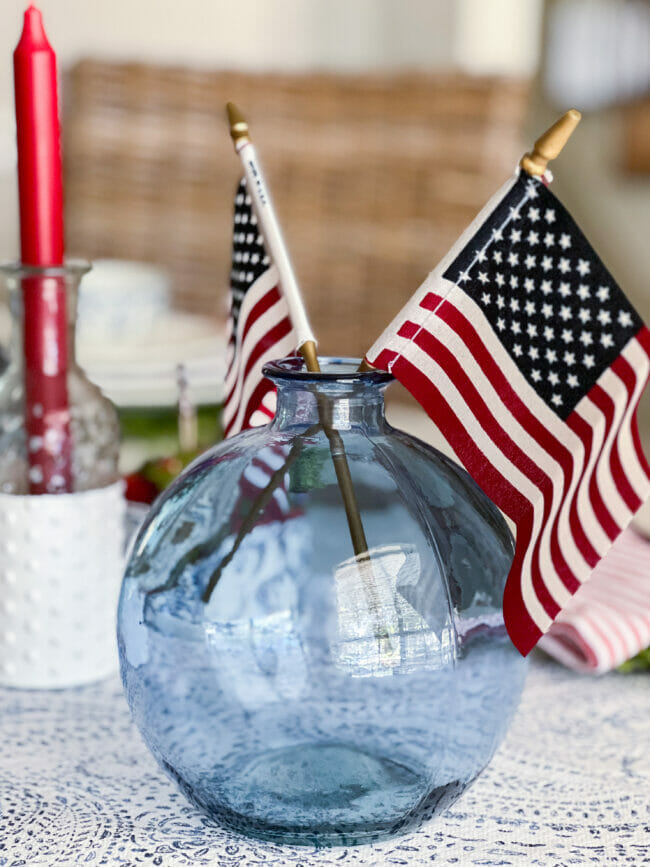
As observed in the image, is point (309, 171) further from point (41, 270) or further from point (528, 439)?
point (528, 439)

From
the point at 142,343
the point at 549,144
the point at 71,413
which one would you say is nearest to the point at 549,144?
the point at 549,144

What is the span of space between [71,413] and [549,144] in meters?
0.34

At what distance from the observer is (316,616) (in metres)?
0.54

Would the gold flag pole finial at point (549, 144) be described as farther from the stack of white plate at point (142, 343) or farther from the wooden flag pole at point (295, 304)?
the stack of white plate at point (142, 343)

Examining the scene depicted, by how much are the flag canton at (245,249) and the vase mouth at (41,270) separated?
3.8 inches

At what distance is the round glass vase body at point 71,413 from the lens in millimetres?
657

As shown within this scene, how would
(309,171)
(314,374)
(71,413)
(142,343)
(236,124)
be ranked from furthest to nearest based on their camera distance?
(309,171) < (142,343) < (71,413) < (236,124) < (314,374)

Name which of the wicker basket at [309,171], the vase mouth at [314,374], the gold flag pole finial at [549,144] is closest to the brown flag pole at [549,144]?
the gold flag pole finial at [549,144]

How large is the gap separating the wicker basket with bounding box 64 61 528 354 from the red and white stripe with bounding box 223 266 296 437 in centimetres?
120

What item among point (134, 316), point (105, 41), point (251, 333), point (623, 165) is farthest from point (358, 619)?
point (623, 165)

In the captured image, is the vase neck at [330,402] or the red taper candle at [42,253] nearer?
the vase neck at [330,402]

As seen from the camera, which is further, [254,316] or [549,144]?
[254,316]

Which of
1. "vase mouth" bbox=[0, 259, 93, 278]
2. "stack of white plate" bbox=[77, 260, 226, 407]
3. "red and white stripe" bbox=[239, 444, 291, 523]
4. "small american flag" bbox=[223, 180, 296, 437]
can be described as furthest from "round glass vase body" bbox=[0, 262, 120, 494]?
"stack of white plate" bbox=[77, 260, 226, 407]

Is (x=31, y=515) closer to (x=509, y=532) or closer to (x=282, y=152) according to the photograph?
(x=509, y=532)
